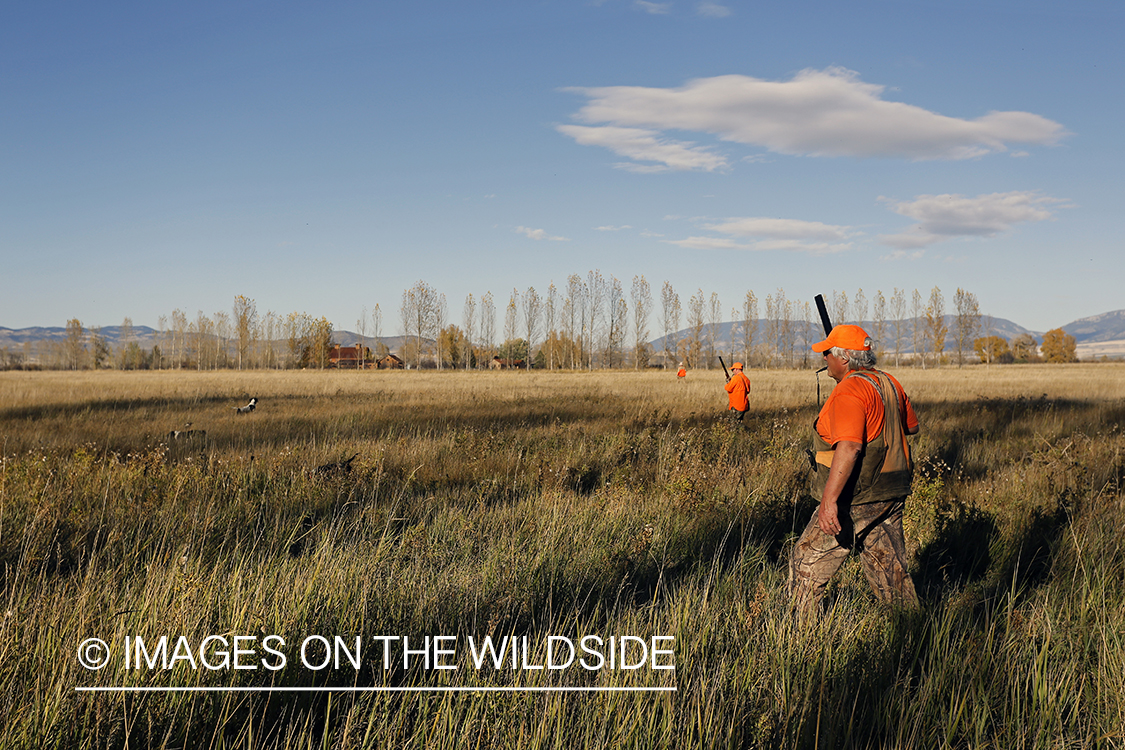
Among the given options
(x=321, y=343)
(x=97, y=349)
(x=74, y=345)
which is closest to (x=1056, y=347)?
(x=321, y=343)

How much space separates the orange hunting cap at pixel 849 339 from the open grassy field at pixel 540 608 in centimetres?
147

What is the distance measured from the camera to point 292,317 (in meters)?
110

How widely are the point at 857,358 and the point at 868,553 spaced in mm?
1144

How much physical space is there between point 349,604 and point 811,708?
2225mm

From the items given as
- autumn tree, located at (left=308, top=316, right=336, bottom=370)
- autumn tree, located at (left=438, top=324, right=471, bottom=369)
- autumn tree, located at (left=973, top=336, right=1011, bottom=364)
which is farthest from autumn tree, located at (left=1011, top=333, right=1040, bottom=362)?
autumn tree, located at (left=308, top=316, right=336, bottom=370)

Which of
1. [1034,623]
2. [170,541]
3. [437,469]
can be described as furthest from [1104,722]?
[437,469]

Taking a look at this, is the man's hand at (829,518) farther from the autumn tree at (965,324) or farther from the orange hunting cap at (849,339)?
the autumn tree at (965,324)

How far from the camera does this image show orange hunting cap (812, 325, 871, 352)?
3777 mm

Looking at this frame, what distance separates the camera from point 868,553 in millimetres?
3711

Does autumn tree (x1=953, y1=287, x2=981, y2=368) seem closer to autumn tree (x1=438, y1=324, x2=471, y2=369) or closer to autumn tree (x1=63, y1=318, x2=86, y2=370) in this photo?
autumn tree (x1=438, y1=324, x2=471, y2=369)

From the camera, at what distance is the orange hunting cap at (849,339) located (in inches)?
149

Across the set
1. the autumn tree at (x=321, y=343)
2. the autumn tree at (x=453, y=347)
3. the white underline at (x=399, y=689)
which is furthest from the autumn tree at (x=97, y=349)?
the white underline at (x=399, y=689)

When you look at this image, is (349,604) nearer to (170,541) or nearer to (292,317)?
(170,541)

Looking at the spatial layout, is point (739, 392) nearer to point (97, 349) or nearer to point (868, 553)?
point (868, 553)
